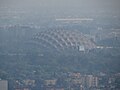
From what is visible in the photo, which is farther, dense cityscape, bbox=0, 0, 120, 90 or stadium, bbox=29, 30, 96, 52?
stadium, bbox=29, 30, 96, 52

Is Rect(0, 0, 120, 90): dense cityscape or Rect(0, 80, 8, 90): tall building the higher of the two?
Rect(0, 0, 120, 90): dense cityscape

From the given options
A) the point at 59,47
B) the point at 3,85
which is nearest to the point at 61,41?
the point at 59,47

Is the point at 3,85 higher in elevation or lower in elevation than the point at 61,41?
lower

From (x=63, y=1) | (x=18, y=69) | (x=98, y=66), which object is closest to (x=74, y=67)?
(x=98, y=66)

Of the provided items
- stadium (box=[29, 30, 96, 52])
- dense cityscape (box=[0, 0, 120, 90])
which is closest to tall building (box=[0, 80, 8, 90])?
dense cityscape (box=[0, 0, 120, 90])

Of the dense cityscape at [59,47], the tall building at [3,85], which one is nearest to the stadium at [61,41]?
the dense cityscape at [59,47]

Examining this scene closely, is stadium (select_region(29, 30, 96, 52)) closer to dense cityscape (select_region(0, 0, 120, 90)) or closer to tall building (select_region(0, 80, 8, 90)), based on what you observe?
dense cityscape (select_region(0, 0, 120, 90))

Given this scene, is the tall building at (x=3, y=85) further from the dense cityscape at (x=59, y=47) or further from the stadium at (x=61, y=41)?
the stadium at (x=61, y=41)

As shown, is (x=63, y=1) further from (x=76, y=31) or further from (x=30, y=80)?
(x=30, y=80)

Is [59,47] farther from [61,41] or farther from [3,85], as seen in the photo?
[3,85]

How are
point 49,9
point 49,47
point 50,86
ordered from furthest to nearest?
point 49,9 < point 49,47 < point 50,86

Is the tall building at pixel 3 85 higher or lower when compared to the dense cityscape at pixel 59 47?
lower
